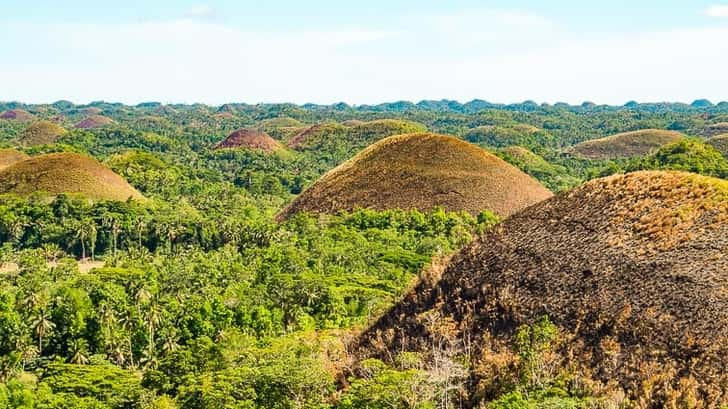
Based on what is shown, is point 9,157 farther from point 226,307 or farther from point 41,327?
point 226,307

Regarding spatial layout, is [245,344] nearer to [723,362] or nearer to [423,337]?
[423,337]

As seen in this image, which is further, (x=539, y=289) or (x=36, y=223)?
(x=36, y=223)

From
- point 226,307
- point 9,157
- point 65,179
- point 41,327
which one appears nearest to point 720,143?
point 65,179

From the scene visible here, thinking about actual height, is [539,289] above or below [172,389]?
above

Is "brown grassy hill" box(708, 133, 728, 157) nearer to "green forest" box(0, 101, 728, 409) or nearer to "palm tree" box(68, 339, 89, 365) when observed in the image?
"green forest" box(0, 101, 728, 409)

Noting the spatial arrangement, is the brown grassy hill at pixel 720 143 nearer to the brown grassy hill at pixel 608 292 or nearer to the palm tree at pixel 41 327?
the brown grassy hill at pixel 608 292

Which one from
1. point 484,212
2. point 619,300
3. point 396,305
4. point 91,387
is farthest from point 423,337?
point 484,212

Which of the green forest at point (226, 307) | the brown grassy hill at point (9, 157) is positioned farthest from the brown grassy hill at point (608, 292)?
the brown grassy hill at point (9, 157)

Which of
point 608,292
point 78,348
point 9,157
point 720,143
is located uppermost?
point 720,143
